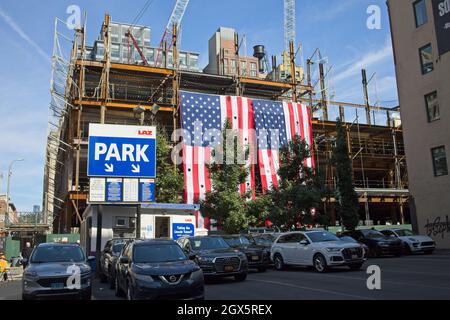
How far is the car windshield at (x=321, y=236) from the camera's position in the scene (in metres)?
16.8

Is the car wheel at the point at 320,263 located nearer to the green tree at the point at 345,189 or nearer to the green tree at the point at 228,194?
the green tree at the point at 228,194

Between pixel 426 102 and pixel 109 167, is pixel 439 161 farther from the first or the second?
pixel 109 167

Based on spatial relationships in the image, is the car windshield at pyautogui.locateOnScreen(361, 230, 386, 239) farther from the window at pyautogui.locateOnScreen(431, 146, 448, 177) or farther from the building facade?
the window at pyautogui.locateOnScreen(431, 146, 448, 177)

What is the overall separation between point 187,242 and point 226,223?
12455mm

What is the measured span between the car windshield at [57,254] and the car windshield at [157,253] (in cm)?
220

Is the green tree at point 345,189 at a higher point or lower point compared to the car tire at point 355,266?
higher

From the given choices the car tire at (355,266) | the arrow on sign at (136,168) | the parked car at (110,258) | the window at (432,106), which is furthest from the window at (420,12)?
the parked car at (110,258)

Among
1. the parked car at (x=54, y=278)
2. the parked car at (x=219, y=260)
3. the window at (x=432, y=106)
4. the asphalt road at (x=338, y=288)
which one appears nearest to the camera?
the asphalt road at (x=338, y=288)

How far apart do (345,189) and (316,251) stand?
1574 centimetres

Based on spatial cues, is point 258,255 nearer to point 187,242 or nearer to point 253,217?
point 187,242

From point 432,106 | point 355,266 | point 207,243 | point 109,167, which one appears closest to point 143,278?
point 207,243

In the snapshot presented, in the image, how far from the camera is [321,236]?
56.1 ft

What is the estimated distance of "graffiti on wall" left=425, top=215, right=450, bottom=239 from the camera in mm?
28297
